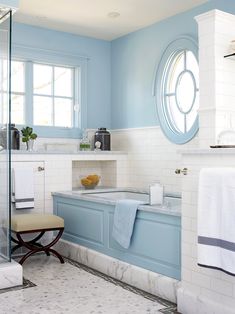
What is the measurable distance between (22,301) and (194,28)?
345cm

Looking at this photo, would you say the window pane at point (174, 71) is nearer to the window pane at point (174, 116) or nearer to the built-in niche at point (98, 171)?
the window pane at point (174, 116)

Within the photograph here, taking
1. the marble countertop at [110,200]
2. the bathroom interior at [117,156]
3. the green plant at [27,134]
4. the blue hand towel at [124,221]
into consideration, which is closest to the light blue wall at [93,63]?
the bathroom interior at [117,156]

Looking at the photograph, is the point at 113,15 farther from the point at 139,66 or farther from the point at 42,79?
the point at 42,79

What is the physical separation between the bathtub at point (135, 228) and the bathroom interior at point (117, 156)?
14 mm

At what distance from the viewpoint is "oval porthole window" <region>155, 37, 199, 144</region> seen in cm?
502

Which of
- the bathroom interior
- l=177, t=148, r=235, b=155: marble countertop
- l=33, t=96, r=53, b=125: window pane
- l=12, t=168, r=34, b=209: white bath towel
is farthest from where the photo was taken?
l=33, t=96, r=53, b=125: window pane

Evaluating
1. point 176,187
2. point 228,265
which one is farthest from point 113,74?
point 228,265

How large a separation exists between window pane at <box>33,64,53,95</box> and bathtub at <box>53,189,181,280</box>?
155 cm

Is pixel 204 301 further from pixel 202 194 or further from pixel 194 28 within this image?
pixel 194 28

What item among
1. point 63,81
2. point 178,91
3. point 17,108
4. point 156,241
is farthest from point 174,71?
point 156,241

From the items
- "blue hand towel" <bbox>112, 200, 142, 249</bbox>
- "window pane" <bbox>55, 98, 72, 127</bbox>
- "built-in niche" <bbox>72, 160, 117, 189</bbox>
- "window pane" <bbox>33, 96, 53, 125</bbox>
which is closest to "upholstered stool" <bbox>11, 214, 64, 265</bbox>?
→ "blue hand towel" <bbox>112, 200, 142, 249</bbox>

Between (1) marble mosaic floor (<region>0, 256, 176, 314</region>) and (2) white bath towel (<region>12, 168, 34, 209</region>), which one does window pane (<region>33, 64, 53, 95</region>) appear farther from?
(1) marble mosaic floor (<region>0, 256, 176, 314</region>)

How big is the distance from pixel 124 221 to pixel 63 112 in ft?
8.36

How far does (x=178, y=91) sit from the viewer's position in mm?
5211
